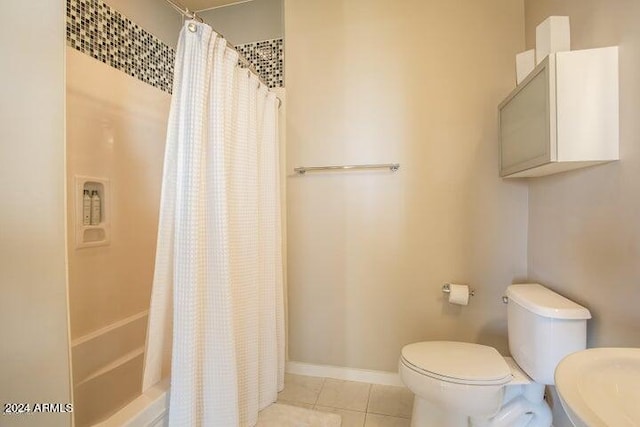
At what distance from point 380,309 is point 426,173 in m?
0.95

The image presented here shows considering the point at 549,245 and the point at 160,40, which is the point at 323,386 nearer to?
the point at 549,245

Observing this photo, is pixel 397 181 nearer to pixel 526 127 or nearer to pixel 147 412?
pixel 526 127

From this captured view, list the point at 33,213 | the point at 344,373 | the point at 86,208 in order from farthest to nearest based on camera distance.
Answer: the point at 344,373 < the point at 86,208 < the point at 33,213

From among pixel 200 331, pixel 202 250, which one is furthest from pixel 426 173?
pixel 200 331

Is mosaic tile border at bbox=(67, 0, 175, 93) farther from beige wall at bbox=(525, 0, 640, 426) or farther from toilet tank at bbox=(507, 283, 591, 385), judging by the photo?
toilet tank at bbox=(507, 283, 591, 385)

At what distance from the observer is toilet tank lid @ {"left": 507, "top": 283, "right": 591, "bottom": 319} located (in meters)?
1.07

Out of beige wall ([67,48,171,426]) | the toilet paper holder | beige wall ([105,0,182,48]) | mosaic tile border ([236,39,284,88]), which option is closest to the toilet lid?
the toilet paper holder

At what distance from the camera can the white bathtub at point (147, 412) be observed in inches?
35.3

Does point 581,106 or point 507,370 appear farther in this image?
point 507,370

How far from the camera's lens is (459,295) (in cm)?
160

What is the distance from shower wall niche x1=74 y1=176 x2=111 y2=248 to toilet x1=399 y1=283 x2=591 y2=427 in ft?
5.98

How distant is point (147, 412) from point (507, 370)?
1.44 meters

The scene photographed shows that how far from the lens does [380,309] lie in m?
1.82

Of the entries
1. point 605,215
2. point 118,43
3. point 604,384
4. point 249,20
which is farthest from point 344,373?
point 249,20
